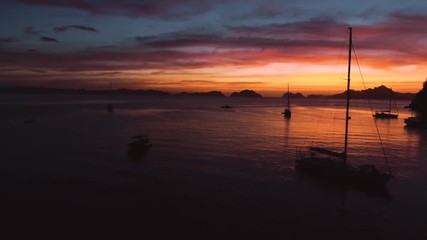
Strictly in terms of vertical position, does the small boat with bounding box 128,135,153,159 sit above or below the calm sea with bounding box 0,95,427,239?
above

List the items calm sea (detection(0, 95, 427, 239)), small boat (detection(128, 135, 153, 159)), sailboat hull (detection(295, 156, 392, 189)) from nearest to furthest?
calm sea (detection(0, 95, 427, 239)), sailboat hull (detection(295, 156, 392, 189)), small boat (detection(128, 135, 153, 159))

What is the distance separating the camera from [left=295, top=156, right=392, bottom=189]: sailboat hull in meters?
43.3

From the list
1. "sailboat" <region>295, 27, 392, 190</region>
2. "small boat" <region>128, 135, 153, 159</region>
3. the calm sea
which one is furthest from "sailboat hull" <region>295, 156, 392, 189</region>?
"small boat" <region>128, 135, 153, 159</region>

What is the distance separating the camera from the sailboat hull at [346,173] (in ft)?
142

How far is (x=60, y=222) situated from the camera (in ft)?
107

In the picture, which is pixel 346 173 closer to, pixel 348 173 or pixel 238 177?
pixel 348 173

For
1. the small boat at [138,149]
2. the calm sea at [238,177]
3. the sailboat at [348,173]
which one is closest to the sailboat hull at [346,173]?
the sailboat at [348,173]

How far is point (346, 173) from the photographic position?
149ft

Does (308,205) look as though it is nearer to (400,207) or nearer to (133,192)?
(400,207)

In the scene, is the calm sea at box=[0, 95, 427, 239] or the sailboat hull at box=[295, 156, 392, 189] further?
the sailboat hull at box=[295, 156, 392, 189]

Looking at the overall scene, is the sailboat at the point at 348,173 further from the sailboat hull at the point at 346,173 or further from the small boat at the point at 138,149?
the small boat at the point at 138,149

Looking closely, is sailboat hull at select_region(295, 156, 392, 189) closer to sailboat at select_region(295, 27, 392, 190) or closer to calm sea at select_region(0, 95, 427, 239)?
sailboat at select_region(295, 27, 392, 190)

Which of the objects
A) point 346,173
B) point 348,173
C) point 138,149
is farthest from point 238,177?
point 138,149

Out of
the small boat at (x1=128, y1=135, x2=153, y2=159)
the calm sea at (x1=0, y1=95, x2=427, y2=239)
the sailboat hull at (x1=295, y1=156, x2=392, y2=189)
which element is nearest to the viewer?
the calm sea at (x1=0, y1=95, x2=427, y2=239)
